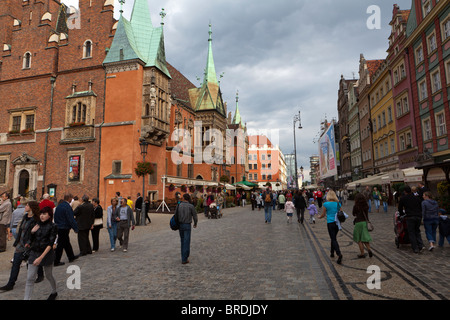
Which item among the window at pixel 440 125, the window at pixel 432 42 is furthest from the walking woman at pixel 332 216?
the window at pixel 432 42

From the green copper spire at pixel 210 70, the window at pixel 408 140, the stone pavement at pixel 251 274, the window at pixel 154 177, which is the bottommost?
the stone pavement at pixel 251 274

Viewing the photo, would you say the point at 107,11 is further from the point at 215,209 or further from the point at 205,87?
the point at 215,209

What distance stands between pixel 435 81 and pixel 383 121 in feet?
38.0

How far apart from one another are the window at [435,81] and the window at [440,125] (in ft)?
6.26

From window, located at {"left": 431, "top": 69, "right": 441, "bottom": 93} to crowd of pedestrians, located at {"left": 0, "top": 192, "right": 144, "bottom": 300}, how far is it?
76.1 feet

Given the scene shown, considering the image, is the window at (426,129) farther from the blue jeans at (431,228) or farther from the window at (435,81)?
the blue jeans at (431,228)

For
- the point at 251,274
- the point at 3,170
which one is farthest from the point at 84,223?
the point at 3,170

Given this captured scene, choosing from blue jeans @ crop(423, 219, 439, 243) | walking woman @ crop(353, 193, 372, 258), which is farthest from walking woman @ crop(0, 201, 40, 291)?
blue jeans @ crop(423, 219, 439, 243)

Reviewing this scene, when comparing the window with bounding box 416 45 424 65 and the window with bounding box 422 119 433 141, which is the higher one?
the window with bounding box 416 45 424 65

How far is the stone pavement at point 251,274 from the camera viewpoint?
4.93 meters

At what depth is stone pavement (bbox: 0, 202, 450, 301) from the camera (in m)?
4.93

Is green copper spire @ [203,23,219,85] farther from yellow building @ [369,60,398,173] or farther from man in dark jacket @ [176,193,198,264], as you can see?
man in dark jacket @ [176,193,198,264]

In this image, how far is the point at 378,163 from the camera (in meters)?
34.6

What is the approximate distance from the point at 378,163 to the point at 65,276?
3579 centimetres
